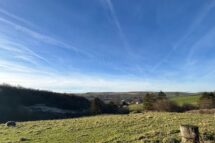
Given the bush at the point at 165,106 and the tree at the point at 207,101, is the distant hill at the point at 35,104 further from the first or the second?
the tree at the point at 207,101

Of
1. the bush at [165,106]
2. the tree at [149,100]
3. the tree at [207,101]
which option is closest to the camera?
the bush at [165,106]

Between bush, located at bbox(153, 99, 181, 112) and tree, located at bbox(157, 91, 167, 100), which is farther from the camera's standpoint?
tree, located at bbox(157, 91, 167, 100)

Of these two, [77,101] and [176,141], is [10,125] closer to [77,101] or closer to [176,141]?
[176,141]

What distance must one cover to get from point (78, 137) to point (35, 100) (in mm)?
75818

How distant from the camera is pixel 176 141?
14891 mm

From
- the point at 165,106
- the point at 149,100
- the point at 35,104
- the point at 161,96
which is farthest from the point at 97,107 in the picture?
the point at 35,104

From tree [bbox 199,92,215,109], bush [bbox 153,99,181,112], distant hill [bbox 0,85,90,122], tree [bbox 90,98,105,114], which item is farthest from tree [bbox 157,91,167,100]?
distant hill [bbox 0,85,90,122]

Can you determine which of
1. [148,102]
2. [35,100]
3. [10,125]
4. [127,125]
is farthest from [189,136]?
[35,100]

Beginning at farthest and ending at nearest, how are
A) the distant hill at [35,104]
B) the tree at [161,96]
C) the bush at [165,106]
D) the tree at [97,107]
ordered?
the tree at [161,96] → the tree at [97,107] → the bush at [165,106] → the distant hill at [35,104]

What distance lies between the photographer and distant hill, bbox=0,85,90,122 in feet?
216

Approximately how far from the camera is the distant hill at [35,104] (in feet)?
216

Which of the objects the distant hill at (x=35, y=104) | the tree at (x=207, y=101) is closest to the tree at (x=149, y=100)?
the tree at (x=207, y=101)

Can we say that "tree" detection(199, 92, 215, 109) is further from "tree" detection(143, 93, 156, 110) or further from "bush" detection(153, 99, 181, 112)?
"tree" detection(143, 93, 156, 110)

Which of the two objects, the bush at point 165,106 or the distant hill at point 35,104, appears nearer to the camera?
the distant hill at point 35,104
